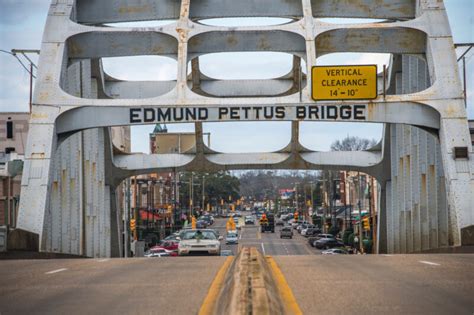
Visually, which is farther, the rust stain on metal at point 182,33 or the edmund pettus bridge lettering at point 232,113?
the rust stain on metal at point 182,33

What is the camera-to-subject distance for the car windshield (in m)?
30.0

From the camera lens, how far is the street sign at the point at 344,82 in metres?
28.1

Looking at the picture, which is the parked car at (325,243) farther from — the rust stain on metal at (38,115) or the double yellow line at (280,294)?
the double yellow line at (280,294)

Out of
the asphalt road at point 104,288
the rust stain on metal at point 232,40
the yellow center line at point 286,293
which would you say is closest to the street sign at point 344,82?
the rust stain on metal at point 232,40

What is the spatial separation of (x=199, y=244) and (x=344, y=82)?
7050mm

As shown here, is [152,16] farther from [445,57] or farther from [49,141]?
[445,57]

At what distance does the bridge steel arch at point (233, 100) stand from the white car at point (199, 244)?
4318mm

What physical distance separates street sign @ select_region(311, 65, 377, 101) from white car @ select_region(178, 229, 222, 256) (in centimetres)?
592

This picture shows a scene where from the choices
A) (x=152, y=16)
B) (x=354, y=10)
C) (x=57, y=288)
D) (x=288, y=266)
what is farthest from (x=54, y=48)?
(x=57, y=288)

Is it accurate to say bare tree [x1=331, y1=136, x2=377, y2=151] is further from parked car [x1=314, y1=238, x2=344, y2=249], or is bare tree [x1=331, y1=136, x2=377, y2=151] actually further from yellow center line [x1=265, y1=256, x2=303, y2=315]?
yellow center line [x1=265, y1=256, x2=303, y2=315]

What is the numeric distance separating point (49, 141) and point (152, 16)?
737 centimetres

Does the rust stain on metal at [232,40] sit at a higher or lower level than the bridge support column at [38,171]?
higher

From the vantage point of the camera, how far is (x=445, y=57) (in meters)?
28.0

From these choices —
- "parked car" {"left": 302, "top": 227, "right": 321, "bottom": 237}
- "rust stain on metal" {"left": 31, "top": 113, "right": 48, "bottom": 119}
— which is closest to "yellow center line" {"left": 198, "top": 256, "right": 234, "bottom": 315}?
"rust stain on metal" {"left": 31, "top": 113, "right": 48, "bottom": 119}
